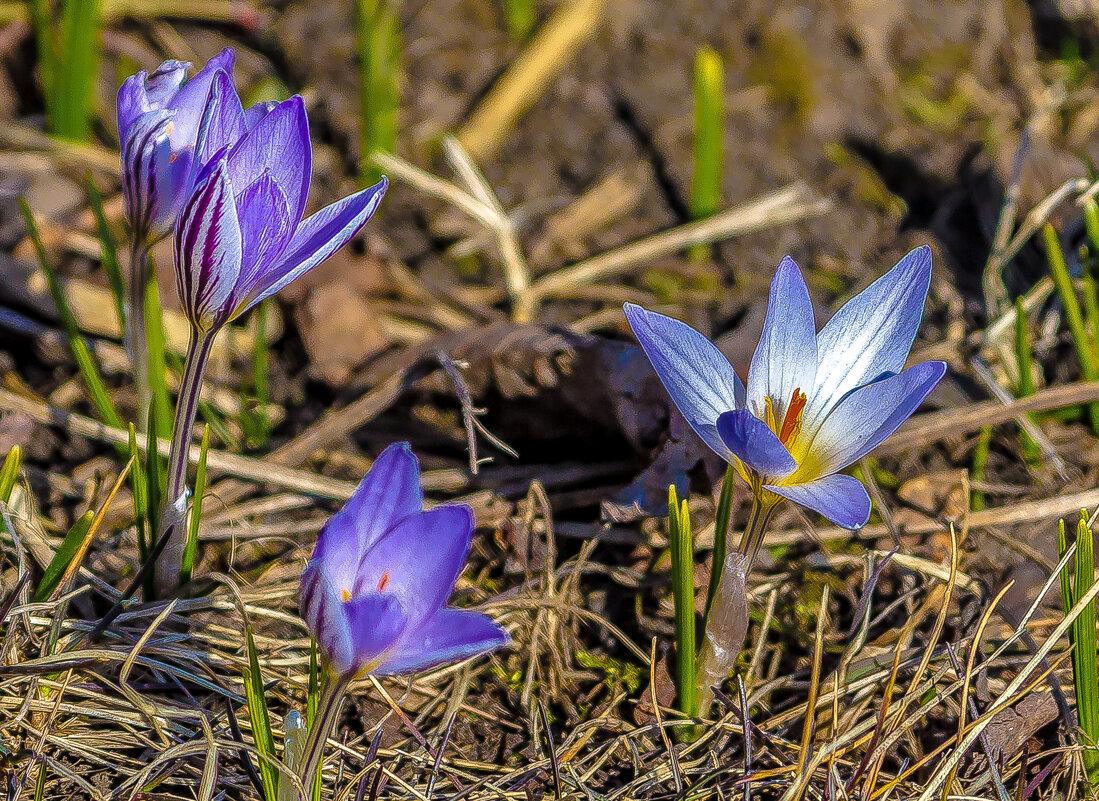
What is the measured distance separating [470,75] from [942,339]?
1730mm

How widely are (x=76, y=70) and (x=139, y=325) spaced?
1147 millimetres

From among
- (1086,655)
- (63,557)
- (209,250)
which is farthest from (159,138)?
(1086,655)

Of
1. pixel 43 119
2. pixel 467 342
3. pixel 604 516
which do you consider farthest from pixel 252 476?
pixel 43 119

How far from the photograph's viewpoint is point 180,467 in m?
1.40

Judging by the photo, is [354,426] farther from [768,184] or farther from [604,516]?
[768,184]

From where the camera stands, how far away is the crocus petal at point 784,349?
136cm

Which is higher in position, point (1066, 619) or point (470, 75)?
point (470, 75)

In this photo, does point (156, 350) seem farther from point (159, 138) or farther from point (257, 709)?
point (257, 709)

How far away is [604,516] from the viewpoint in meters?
1.75

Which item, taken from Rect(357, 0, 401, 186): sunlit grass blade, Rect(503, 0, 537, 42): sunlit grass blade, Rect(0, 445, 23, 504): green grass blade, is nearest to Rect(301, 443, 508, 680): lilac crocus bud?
Rect(0, 445, 23, 504): green grass blade

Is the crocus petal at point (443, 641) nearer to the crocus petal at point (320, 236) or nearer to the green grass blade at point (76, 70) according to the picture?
the crocus petal at point (320, 236)

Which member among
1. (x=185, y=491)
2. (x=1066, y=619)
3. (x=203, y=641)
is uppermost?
(x=185, y=491)

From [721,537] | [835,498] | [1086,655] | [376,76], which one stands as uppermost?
[376,76]

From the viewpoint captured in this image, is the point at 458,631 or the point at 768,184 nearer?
the point at 458,631
